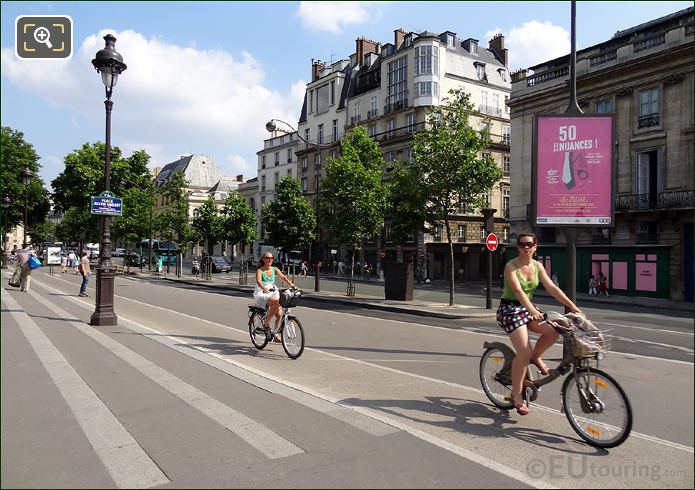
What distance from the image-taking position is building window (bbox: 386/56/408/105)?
2034 inches

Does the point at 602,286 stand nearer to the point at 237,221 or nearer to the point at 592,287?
the point at 592,287

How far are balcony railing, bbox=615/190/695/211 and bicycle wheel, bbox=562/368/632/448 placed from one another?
2772 cm

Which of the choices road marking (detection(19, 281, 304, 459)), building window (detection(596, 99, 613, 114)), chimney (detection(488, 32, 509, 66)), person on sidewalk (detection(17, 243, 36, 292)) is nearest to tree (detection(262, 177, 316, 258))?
person on sidewalk (detection(17, 243, 36, 292))

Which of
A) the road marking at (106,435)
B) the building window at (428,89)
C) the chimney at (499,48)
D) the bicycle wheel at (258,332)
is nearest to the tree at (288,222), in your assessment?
the building window at (428,89)

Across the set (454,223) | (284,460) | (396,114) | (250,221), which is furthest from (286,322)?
(396,114)

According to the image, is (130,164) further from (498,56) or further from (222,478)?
(222,478)

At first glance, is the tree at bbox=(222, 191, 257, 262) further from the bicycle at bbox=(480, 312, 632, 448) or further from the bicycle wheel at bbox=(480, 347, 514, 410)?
the bicycle at bbox=(480, 312, 632, 448)

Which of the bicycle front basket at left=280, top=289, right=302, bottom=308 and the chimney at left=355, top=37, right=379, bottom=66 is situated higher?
the chimney at left=355, top=37, right=379, bottom=66

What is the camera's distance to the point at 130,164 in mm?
51719

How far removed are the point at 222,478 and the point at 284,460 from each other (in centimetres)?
52

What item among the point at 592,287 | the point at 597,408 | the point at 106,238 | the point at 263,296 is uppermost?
the point at 106,238

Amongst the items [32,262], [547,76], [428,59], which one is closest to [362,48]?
[428,59]

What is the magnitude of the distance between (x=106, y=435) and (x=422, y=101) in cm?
4856

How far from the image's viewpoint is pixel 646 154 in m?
30.3
